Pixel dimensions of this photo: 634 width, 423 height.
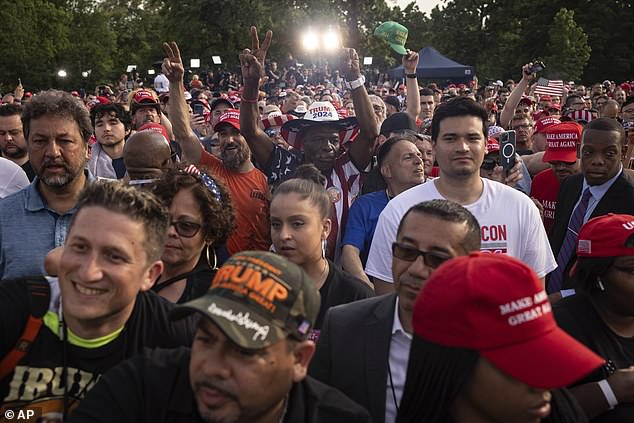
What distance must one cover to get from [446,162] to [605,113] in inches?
330

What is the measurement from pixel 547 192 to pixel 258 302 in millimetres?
4620

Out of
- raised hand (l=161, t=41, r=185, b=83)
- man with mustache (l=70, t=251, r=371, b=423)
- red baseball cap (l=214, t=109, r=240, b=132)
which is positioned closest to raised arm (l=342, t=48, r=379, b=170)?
red baseball cap (l=214, t=109, r=240, b=132)

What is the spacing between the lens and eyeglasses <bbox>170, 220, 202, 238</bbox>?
321 centimetres

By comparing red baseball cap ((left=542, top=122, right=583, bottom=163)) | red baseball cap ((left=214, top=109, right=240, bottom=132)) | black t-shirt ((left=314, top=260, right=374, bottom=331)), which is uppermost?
red baseball cap ((left=214, top=109, right=240, bottom=132))

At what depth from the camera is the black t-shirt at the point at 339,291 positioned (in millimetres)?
3213

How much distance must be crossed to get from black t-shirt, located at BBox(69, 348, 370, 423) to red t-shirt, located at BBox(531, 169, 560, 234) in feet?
13.3

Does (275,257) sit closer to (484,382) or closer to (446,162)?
(484,382)

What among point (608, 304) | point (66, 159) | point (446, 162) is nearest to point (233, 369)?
point (608, 304)

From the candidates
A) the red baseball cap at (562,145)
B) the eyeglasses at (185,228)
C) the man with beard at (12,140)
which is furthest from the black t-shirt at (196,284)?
the red baseball cap at (562,145)

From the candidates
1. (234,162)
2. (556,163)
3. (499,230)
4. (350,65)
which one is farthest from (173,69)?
(556,163)

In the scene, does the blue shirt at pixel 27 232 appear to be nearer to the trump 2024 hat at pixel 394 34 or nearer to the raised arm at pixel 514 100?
the trump 2024 hat at pixel 394 34

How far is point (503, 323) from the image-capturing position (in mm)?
1774

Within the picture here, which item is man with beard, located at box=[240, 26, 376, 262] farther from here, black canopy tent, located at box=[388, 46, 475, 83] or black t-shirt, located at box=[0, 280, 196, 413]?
black canopy tent, located at box=[388, 46, 475, 83]

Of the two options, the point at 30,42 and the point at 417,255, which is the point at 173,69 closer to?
the point at 417,255
